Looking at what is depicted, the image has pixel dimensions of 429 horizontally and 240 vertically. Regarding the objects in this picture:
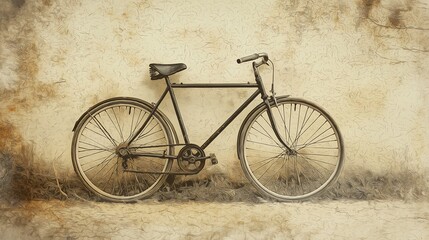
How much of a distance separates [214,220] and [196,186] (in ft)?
1.80

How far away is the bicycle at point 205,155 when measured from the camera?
4.49 meters

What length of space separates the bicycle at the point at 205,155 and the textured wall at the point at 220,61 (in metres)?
0.17

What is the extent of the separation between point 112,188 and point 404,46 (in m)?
3.19

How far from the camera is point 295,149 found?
15.4ft

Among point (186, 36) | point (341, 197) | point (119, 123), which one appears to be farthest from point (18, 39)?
A: point (341, 197)

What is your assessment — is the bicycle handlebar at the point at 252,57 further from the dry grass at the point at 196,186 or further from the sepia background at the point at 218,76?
the dry grass at the point at 196,186

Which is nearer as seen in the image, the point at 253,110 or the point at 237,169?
the point at 253,110

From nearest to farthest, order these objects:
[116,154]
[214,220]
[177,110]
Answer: [214,220] → [177,110] → [116,154]

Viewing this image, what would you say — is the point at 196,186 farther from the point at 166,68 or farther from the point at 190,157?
the point at 166,68

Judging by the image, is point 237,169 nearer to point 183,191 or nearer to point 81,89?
point 183,191

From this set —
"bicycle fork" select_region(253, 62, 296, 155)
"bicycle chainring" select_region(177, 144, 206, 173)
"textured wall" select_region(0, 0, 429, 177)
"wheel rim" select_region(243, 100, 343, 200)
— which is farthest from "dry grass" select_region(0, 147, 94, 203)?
"bicycle fork" select_region(253, 62, 296, 155)

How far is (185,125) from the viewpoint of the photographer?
472 centimetres

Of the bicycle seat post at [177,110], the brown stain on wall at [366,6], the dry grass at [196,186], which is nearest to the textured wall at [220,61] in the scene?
the brown stain on wall at [366,6]

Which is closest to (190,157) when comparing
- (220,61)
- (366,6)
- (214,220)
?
(214,220)
